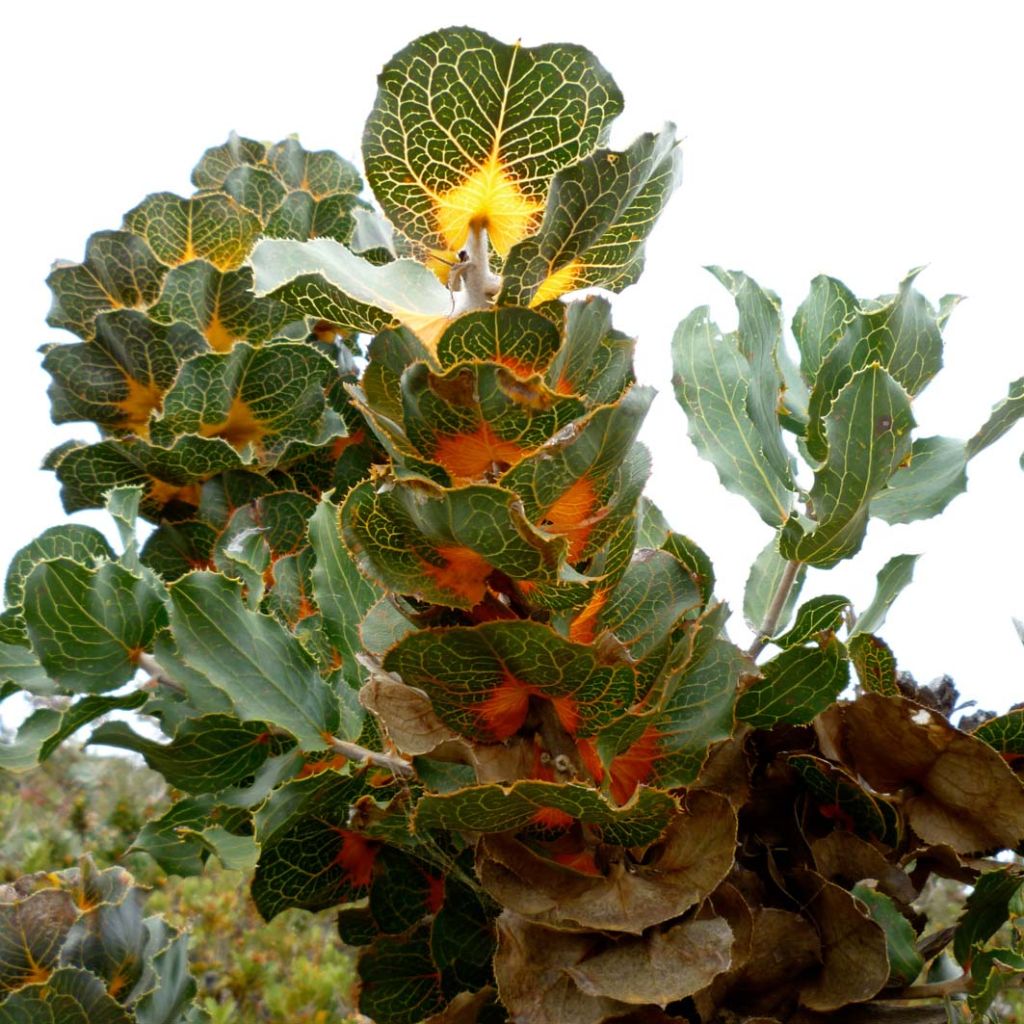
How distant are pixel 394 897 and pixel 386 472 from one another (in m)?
0.47

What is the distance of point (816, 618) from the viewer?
821 mm

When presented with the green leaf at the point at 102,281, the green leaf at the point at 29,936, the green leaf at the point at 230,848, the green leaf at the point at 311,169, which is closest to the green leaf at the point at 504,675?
the green leaf at the point at 230,848

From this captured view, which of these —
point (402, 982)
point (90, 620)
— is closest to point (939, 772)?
point (402, 982)

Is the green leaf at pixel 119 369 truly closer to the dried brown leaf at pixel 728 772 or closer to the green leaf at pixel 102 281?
the green leaf at pixel 102 281

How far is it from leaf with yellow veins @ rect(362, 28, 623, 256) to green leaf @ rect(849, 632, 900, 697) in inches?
14.8

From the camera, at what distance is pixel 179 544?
1158 mm

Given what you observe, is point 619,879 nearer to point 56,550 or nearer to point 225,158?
point 56,550

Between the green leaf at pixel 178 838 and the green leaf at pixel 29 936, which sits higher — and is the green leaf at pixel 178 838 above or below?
above

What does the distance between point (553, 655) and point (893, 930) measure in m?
0.30

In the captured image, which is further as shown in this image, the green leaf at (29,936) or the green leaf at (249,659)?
the green leaf at (29,936)

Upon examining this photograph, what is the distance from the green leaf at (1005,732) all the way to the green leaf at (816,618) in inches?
4.7

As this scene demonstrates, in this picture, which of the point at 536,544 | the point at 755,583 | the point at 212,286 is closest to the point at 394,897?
the point at 755,583

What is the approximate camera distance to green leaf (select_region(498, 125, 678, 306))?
640mm

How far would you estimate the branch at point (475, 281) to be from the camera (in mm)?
728
